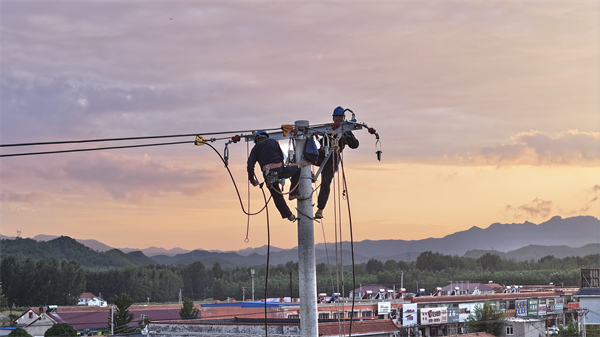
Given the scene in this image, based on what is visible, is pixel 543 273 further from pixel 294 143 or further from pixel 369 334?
pixel 294 143

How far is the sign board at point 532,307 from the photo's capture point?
88012 millimetres

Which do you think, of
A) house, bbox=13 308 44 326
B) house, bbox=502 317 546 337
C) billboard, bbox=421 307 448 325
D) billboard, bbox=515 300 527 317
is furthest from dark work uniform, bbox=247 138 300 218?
billboard, bbox=515 300 527 317

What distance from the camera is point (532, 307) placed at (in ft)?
292

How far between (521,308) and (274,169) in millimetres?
79605

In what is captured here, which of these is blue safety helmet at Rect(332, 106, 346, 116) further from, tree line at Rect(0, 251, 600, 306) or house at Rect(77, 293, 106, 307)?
house at Rect(77, 293, 106, 307)

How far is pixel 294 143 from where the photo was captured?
1405cm

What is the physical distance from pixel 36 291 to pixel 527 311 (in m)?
109

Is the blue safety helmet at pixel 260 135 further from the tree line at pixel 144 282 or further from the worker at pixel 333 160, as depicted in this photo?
the tree line at pixel 144 282

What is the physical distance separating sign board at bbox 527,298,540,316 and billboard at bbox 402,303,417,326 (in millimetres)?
22242

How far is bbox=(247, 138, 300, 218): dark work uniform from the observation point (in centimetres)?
1425

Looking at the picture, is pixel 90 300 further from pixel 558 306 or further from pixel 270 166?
pixel 270 166

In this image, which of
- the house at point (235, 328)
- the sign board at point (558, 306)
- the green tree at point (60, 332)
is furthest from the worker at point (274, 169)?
the sign board at point (558, 306)

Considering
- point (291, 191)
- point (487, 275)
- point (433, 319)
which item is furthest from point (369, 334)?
point (487, 275)

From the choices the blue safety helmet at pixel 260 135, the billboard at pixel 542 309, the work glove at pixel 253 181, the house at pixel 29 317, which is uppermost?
the blue safety helmet at pixel 260 135
